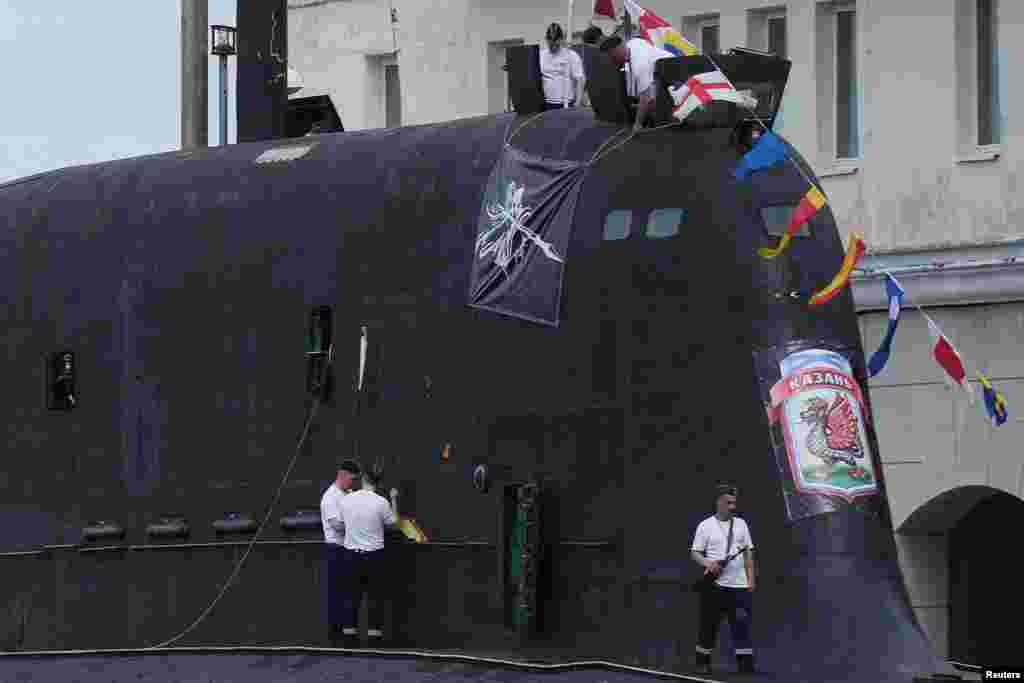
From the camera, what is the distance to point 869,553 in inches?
763

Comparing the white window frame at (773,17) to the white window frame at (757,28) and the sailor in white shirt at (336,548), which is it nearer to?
the white window frame at (757,28)

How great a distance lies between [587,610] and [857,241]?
3.43m

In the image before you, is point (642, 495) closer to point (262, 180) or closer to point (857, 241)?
point (857, 241)

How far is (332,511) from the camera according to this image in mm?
21469

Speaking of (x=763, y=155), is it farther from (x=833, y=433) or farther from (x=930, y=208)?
(x=930, y=208)

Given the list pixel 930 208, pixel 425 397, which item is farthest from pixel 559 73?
pixel 930 208

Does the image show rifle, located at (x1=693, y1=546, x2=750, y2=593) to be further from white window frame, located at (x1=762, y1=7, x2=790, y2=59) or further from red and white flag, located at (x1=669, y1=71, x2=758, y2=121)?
white window frame, located at (x1=762, y1=7, x2=790, y2=59)

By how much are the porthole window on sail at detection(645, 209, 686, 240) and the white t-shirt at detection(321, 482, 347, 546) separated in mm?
3412

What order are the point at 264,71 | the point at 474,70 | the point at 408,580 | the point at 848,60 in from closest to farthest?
the point at 408,580, the point at 264,71, the point at 848,60, the point at 474,70

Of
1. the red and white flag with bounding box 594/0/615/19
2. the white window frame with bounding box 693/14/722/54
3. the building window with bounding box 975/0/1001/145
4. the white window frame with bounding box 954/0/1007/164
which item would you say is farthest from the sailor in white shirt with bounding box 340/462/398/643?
the white window frame with bounding box 693/14/722/54

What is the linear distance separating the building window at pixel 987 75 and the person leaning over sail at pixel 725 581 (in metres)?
15.1

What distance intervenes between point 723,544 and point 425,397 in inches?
124

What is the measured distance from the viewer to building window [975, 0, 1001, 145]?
33375 millimetres

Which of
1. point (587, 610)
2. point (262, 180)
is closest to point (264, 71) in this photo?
point (262, 180)
